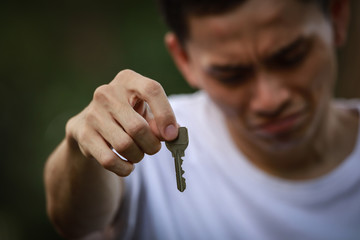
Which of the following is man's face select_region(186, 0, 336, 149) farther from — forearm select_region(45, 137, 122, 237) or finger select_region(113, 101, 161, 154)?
finger select_region(113, 101, 161, 154)

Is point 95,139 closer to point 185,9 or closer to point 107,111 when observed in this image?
point 107,111

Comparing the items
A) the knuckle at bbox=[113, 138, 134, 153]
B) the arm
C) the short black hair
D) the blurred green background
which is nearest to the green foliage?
the blurred green background

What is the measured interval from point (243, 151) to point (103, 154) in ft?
4.04

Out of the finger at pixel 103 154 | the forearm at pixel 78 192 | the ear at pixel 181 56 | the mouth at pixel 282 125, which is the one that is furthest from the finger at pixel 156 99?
the ear at pixel 181 56

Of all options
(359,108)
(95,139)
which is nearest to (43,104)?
(359,108)

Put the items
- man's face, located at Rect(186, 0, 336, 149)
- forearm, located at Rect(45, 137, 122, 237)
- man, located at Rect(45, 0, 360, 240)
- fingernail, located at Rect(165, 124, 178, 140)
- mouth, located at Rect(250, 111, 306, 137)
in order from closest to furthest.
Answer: fingernail, located at Rect(165, 124, 178, 140) → forearm, located at Rect(45, 137, 122, 237) → man, located at Rect(45, 0, 360, 240) → man's face, located at Rect(186, 0, 336, 149) → mouth, located at Rect(250, 111, 306, 137)

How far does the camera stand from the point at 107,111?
931 millimetres

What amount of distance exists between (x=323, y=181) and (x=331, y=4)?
33.3 inches

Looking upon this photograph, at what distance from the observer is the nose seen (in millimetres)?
1553

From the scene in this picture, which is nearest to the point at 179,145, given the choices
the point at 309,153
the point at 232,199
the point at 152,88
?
the point at 152,88

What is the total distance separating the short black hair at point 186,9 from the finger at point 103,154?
0.85m

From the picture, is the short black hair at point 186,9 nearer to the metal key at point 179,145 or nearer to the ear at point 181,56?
the ear at point 181,56

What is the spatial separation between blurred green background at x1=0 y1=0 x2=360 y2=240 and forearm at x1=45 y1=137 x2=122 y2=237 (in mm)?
2986

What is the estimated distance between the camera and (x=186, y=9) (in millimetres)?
1674
